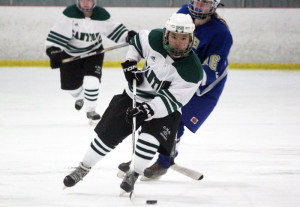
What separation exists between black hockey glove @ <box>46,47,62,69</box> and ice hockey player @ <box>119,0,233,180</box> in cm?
197

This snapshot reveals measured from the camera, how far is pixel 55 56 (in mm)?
5469

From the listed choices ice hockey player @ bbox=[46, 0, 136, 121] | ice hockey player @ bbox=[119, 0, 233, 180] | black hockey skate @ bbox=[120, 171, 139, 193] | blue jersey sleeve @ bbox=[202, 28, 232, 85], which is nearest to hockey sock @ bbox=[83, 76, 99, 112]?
ice hockey player @ bbox=[46, 0, 136, 121]

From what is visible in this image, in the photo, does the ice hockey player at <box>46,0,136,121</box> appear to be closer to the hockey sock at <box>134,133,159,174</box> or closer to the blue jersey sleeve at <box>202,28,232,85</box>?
the blue jersey sleeve at <box>202,28,232,85</box>

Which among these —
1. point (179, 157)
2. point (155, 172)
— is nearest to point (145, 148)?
point (155, 172)

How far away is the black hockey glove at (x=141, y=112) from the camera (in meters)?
3.01

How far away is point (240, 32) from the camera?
9.05m

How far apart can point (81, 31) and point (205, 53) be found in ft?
7.46

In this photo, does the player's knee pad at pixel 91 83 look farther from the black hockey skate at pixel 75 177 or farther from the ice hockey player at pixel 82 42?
the black hockey skate at pixel 75 177

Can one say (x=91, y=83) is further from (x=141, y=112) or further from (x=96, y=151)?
(x=141, y=112)

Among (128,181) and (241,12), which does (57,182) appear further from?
(241,12)

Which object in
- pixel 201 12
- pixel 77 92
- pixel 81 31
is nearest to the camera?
pixel 201 12

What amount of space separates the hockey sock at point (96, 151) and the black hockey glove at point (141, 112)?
0.19 m

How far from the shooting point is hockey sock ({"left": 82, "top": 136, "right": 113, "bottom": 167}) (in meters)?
3.17

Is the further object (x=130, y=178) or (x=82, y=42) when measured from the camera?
(x=82, y=42)
